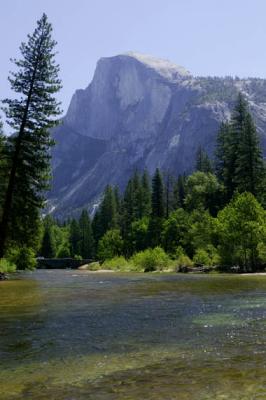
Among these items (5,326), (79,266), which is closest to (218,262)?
(5,326)

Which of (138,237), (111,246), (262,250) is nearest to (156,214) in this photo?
→ (138,237)

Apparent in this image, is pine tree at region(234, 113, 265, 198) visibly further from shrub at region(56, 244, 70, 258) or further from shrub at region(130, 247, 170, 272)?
shrub at region(56, 244, 70, 258)

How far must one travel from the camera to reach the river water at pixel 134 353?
675cm

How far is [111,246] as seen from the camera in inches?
4146

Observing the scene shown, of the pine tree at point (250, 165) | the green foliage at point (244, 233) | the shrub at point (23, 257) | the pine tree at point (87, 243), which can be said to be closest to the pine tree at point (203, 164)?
the pine tree at point (250, 165)

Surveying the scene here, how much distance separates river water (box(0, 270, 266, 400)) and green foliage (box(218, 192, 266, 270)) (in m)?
34.4

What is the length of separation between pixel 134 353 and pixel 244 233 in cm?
4225

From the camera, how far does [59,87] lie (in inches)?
1236

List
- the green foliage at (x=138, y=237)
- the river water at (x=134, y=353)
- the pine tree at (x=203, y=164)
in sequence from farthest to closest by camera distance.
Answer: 1. the pine tree at (x=203, y=164)
2. the green foliage at (x=138, y=237)
3. the river water at (x=134, y=353)

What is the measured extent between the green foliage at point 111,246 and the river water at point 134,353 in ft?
290

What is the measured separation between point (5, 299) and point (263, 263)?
35.0 meters

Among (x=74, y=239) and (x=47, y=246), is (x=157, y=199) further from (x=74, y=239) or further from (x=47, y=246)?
(x=47, y=246)

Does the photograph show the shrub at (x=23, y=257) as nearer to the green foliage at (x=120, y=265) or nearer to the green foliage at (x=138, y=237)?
the green foliage at (x=120, y=265)

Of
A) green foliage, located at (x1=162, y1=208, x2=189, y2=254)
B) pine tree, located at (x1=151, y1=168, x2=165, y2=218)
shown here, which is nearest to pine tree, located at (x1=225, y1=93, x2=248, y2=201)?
green foliage, located at (x1=162, y1=208, x2=189, y2=254)
